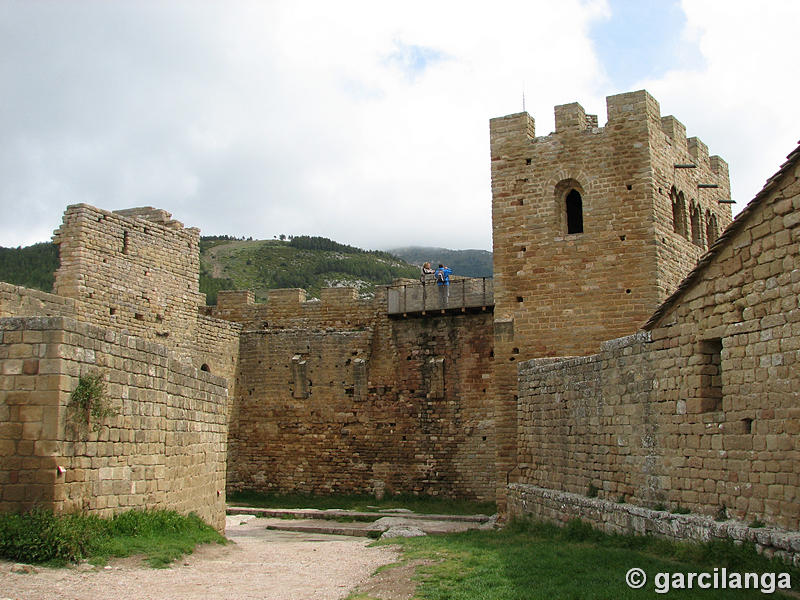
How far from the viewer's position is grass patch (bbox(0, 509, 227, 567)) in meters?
7.87

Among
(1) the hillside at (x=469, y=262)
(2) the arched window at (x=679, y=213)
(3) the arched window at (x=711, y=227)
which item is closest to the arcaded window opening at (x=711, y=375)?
(2) the arched window at (x=679, y=213)

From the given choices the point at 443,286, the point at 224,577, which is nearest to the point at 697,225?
the point at 443,286

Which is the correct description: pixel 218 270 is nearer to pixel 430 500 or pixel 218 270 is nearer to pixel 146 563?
pixel 430 500

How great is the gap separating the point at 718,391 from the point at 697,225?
32.4 ft

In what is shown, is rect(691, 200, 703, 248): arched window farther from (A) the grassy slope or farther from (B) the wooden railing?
(A) the grassy slope

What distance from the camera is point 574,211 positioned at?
706 inches

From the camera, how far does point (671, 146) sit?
58.2ft

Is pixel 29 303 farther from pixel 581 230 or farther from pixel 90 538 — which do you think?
pixel 581 230

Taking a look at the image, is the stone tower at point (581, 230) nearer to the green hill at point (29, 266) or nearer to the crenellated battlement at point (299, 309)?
the crenellated battlement at point (299, 309)

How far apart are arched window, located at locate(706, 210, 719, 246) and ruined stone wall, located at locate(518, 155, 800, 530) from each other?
8305 millimetres

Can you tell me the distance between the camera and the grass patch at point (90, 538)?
7867mm

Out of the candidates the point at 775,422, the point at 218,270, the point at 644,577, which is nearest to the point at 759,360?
the point at 775,422

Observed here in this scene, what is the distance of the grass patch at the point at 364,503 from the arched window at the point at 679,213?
823 cm

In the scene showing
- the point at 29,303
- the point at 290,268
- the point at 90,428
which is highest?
the point at 290,268
